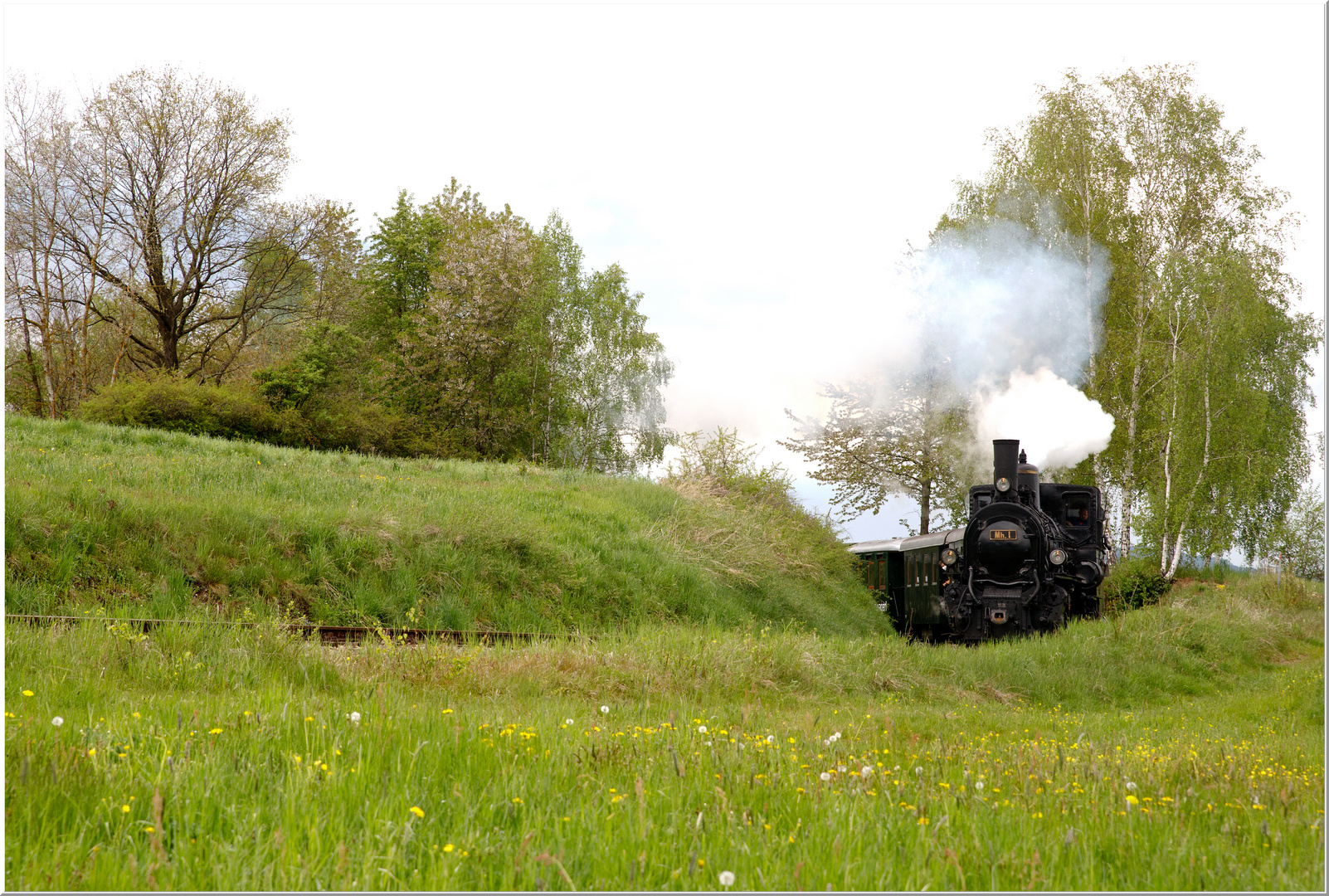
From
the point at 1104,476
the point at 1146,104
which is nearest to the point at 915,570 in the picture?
the point at 1104,476

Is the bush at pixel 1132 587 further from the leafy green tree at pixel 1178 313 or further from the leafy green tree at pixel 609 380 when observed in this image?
the leafy green tree at pixel 609 380

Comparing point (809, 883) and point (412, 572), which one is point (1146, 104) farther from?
point (809, 883)

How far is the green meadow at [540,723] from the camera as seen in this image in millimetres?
2902

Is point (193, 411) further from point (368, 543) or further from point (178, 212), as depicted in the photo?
point (368, 543)

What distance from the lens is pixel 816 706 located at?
360 inches

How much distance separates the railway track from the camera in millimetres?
8070

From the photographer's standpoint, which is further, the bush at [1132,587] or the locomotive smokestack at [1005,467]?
the bush at [1132,587]

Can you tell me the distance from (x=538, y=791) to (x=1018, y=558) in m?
14.3

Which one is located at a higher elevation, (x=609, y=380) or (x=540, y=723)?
(x=609, y=380)

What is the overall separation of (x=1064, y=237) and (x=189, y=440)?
24.2 m

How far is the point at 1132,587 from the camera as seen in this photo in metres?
21.9

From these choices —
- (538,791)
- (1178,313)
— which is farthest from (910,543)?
(538,791)

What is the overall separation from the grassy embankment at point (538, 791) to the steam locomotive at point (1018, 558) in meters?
8.41

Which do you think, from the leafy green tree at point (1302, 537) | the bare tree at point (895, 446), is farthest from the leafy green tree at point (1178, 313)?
the bare tree at point (895, 446)
